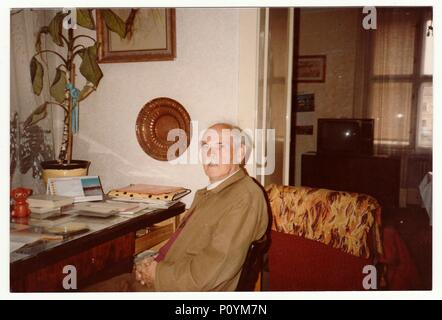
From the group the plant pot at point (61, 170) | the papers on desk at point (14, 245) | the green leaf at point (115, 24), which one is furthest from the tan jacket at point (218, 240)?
the green leaf at point (115, 24)

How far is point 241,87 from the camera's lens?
196cm

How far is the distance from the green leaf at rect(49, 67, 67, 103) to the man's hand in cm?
109

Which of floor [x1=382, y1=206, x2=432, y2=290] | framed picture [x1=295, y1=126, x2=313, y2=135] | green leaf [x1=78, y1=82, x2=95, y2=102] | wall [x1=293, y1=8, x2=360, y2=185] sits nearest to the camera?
green leaf [x1=78, y1=82, x2=95, y2=102]

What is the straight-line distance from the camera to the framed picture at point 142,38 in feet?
6.70

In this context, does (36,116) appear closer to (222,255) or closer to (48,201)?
(48,201)

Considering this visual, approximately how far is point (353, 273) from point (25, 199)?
1.32 m

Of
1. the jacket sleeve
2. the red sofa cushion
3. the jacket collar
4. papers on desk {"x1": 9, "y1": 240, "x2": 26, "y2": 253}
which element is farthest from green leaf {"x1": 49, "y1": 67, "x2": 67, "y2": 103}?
the red sofa cushion

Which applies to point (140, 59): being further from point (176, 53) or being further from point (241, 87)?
point (241, 87)

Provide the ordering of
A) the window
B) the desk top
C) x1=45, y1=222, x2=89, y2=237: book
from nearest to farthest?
the desk top → x1=45, y1=222, x2=89, y2=237: book → the window

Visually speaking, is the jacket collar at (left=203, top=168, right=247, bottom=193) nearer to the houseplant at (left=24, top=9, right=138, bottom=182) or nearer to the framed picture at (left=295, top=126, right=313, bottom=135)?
the houseplant at (left=24, top=9, right=138, bottom=182)

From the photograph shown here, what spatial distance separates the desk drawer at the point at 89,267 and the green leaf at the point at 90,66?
95 centimetres

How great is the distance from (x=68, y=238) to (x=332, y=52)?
4.89 m

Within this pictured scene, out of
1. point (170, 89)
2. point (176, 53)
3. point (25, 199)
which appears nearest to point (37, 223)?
point (25, 199)

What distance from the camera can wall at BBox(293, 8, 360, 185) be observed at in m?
5.28
